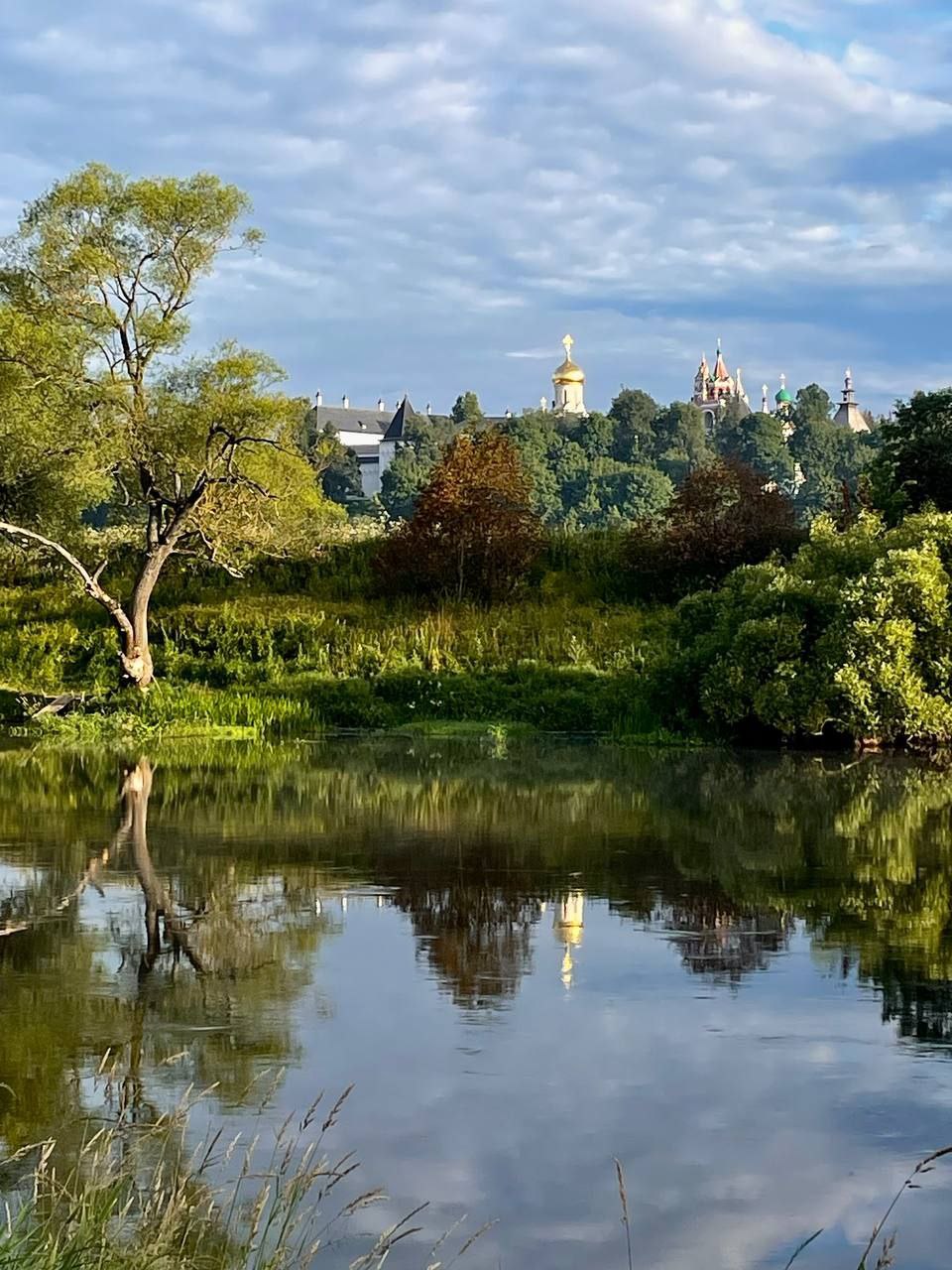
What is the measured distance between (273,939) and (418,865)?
9.76ft

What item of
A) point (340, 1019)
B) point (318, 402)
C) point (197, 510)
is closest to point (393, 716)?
point (197, 510)

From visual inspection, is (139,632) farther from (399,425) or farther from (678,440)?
(399,425)

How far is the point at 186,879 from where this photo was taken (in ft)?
40.1

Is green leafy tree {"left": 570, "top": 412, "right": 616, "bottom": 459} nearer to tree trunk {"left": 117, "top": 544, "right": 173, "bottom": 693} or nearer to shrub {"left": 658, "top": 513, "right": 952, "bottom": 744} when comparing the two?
tree trunk {"left": 117, "top": 544, "right": 173, "bottom": 693}

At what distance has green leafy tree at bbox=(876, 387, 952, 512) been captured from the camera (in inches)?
1199

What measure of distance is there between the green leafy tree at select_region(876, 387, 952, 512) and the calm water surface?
1491 centimetres

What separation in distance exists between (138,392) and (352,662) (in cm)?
567

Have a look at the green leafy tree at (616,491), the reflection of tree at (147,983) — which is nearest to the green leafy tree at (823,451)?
the green leafy tree at (616,491)

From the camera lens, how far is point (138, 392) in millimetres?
27375

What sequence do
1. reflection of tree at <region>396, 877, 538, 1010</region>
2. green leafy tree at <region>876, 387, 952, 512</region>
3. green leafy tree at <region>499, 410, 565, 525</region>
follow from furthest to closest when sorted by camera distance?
1. green leafy tree at <region>499, 410, 565, 525</region>
2. green leafy tree at <region>876, 387, 952, 512</region>
3. reflection of tree at <region>396, 877, 538, 1010</region>

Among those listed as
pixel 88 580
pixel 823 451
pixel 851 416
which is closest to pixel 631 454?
pixel 823 451

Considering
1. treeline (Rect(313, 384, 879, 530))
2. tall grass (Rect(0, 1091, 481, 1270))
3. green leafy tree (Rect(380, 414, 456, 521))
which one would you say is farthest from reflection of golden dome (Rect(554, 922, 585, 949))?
treeline (Rect(313, 384, 879, 530))

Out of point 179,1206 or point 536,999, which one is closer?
point 179,1206

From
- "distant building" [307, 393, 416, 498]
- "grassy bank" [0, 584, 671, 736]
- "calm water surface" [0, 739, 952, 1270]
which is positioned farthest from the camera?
"distant building" [307, 393, 416, 498]
